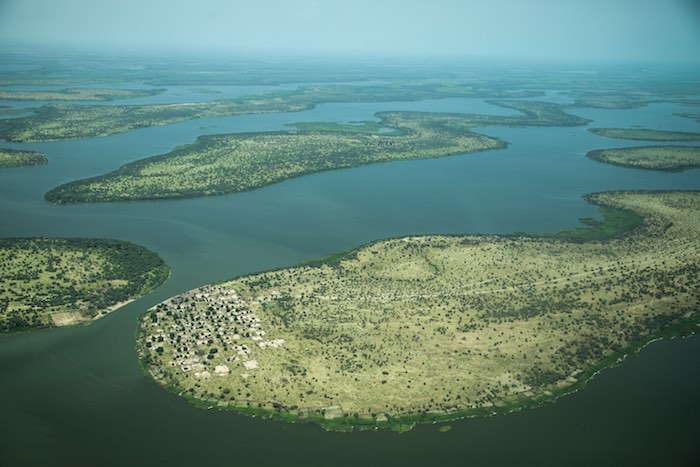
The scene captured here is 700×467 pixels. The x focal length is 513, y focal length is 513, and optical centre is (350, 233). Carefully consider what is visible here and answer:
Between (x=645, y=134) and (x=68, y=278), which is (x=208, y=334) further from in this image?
(x=645, y=134)

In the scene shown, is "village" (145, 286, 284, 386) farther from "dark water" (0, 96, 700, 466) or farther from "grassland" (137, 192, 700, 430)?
"dark water" (0, 96, 700, 466)

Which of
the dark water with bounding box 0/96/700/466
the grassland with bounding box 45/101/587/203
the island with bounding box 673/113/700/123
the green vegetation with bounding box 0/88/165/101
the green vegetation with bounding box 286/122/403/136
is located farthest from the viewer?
→ the green vegetation with bounding box 0/88/165/101

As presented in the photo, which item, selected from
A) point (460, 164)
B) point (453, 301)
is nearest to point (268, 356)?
point (453, 301)

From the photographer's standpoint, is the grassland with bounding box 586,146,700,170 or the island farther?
the island

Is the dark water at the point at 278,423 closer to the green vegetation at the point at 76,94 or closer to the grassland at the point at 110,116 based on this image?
the grassland at the point at 110,116

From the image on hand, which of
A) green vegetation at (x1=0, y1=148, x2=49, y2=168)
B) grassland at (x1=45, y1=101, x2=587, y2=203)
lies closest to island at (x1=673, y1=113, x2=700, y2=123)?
grassland at (x1=45, y1=101, x2=587, y2=203)

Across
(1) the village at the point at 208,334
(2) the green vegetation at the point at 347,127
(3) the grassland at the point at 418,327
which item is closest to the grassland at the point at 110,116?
(2) the green vegetation at the point at 347,127
